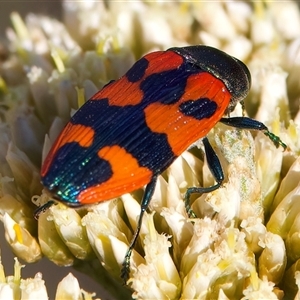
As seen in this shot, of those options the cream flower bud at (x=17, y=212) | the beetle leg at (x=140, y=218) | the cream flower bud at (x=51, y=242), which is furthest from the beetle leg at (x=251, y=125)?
the cream flower bud at (x=17, y=212)

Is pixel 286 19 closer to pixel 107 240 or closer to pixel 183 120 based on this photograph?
pixel 183 120

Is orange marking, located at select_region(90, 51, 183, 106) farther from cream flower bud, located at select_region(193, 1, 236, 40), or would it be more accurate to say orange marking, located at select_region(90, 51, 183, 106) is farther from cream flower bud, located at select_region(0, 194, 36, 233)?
cream flower bud, located at select_region(193, 1, 236, 40)

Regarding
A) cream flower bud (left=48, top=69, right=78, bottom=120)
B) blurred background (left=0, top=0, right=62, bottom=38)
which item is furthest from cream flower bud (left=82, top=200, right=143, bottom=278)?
blurred background (left=0, top=0, right=62, bottom=38)

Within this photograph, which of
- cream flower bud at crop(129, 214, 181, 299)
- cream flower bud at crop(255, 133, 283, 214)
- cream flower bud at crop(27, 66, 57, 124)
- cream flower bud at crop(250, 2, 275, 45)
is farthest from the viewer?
cream flower bud at crop(250, 2, 275, 45)

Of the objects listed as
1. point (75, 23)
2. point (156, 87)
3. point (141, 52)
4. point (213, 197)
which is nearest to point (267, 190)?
point (213, 197)

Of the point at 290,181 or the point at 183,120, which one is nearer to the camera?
the point at 183,120

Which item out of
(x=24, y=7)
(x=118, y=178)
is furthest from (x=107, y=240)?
(x=24, y=7)
